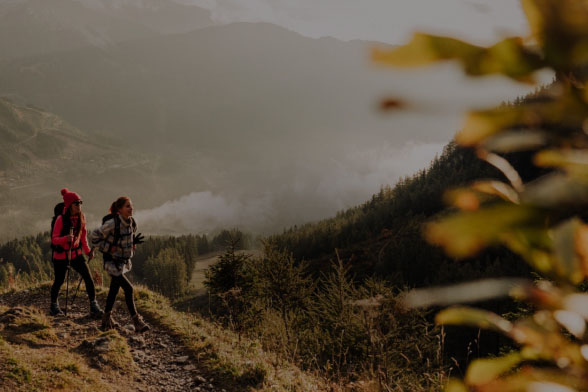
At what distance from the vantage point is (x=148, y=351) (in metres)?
7.61

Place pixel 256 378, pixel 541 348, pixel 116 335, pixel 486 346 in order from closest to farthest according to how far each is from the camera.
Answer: pixel 541 348, pixel 256 378, pixel 116 335, pixel 486 346

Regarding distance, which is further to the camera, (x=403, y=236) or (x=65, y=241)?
(x=403, y=236)

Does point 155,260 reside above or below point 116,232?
below

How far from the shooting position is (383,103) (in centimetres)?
40

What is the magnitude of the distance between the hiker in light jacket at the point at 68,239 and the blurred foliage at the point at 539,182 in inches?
320

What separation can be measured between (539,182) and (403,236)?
8350 cm

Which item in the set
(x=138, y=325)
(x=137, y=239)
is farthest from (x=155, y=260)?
(x=137, y=239)

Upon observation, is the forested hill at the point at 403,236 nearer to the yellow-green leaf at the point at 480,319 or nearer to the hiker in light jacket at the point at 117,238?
the hiker in light jacket at the point at 117,238

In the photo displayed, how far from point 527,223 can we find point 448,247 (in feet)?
0.23

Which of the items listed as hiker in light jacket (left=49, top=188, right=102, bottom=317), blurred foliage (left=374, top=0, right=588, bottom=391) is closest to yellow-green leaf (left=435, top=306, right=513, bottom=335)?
blurred foliage (left=374, top=0, right=588, bottom=391)

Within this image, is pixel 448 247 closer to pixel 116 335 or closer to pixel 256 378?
pixel 256 378

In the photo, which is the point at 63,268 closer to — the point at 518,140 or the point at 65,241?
the point at 65,241

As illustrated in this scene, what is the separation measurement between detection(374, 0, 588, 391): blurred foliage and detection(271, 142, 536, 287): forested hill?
61.3 metres

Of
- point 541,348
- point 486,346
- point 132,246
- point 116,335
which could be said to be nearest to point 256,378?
point 116,335
